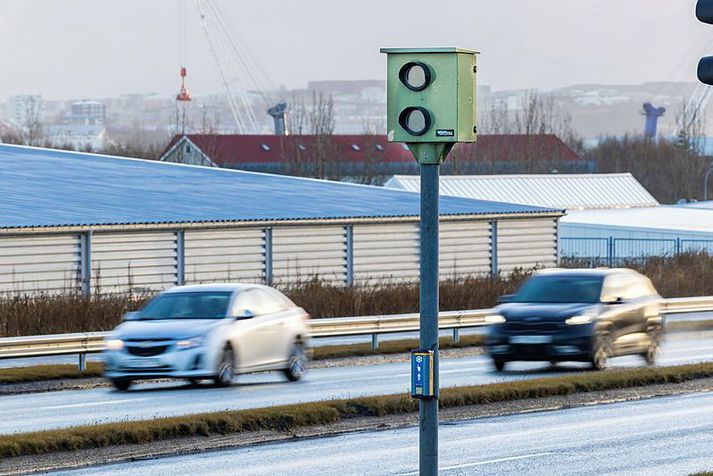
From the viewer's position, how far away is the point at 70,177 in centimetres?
4484

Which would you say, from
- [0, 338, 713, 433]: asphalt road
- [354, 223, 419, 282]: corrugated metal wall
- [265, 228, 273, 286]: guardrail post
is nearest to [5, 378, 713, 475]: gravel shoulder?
[0, 338, 713, 433]: asphalt road

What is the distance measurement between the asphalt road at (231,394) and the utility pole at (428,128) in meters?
8.10

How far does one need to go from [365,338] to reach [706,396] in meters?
14.4

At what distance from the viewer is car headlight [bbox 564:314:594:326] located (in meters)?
23.3

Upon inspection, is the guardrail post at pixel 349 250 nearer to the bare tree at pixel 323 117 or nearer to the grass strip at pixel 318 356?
the grass strip at pixel 318 356

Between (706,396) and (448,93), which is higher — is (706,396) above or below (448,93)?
below

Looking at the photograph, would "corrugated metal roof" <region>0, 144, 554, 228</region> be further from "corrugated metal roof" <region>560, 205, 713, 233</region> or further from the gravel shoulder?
the gravel shoulder

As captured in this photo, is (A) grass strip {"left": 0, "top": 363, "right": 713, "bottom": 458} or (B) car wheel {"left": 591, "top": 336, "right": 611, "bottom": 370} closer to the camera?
(A) grass strip {"left": 0, "top": 363, "right": 713, "bottom": 458}

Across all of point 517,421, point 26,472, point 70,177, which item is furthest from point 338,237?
point 26,472

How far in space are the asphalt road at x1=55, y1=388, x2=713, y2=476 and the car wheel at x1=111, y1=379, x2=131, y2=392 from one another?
590cm

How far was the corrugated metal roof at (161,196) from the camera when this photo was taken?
37.8m

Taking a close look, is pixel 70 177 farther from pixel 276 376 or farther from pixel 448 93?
pixel 448 93

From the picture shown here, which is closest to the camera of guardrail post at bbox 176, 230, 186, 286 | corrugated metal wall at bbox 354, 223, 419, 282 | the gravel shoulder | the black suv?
the gravel shoulder

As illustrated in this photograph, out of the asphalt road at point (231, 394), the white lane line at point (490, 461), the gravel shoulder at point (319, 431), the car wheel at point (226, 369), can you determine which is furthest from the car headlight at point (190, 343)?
the white lane line at point (490, 461)
